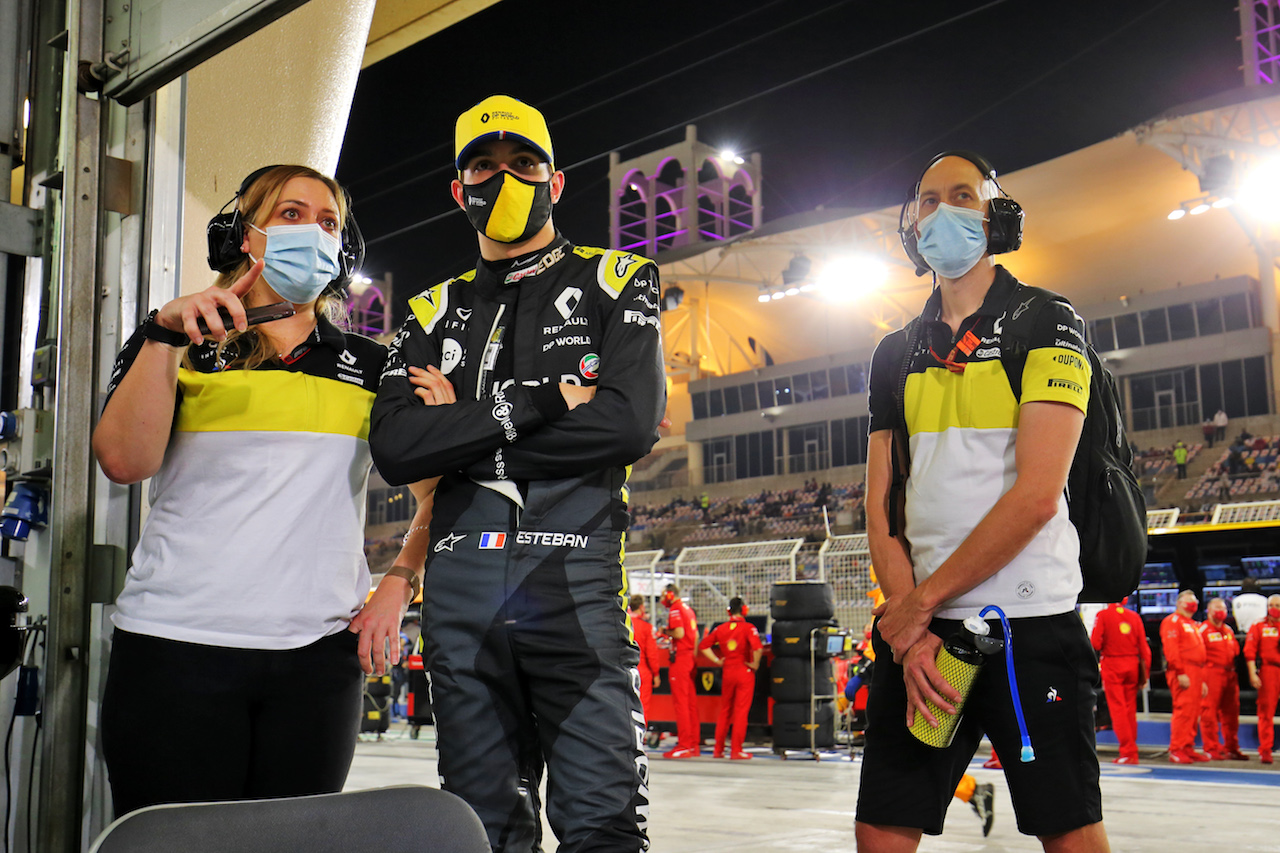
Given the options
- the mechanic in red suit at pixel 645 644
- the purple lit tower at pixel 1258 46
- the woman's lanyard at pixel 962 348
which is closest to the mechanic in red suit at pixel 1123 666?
the mechanic in red suit at pixel 645 644

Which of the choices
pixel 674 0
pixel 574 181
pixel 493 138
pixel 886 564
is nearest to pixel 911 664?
pixel 886 564

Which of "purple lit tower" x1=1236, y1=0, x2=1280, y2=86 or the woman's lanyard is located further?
"purple lit tower" x1=1236, y1=0, x2=1280, y2=86

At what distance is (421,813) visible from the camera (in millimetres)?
1194

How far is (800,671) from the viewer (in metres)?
12.3

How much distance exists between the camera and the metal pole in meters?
2.51

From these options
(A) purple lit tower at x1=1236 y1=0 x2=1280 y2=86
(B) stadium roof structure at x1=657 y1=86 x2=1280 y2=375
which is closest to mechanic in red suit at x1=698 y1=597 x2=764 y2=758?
(B) stadium roof structure at x1=657 y1=86 x2=1280 y2=375

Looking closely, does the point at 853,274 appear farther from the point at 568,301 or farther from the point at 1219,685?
the point at 568,301

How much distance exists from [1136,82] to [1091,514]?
3625cm

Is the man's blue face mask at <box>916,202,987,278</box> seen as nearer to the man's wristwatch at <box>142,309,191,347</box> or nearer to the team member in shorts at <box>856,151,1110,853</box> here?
the team member in shorts at <box>856,151,1110,853</box>

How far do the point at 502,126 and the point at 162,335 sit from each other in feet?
2.57

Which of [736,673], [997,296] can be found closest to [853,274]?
[736,673]

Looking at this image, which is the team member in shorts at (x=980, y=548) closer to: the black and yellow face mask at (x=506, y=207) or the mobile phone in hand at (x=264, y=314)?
the black and yellow face mask at (x=506, y=207)

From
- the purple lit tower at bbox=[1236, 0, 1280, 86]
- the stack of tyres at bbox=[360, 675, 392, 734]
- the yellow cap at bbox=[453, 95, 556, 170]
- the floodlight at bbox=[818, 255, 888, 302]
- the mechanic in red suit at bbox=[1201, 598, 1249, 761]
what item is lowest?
the stack of tyres at bbox=[360, 675, 392, 734]

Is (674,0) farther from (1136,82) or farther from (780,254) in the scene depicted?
(1136,82)
